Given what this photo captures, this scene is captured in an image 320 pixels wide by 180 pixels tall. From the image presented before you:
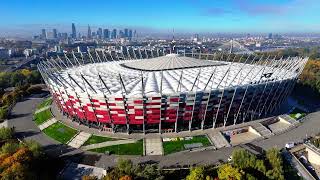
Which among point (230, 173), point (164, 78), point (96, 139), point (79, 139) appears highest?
point (164, 78)

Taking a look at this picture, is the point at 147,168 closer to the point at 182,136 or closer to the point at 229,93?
the point at 182,136

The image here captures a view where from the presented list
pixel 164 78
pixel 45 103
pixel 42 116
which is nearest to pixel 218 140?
pixel 164 78

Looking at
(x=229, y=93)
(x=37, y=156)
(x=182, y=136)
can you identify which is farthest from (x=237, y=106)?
(x=37, y=156)

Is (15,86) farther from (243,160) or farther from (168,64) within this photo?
(243,160)

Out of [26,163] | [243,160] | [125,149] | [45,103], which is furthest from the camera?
[45,103]

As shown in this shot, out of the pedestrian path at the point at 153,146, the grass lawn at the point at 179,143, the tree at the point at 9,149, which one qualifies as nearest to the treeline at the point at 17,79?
the tree at the point at 9,149

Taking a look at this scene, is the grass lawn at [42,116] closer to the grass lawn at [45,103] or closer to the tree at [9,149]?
the grass lawn at [45,103]
